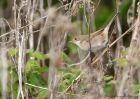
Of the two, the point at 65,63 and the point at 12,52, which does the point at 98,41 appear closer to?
the point at 65,63

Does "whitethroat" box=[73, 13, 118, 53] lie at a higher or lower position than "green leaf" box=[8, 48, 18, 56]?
higher

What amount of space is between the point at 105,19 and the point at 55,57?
347 cm

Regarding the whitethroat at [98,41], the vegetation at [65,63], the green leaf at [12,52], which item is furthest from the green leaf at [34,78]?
the whitethroat at [98,41]

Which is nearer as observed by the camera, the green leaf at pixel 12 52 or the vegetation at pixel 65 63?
the vegetation at pixel 65 63

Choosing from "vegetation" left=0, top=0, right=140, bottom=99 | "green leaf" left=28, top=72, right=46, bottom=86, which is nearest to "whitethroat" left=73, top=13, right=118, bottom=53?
"vegetation" left=0, top=0, right=140, bottom=99

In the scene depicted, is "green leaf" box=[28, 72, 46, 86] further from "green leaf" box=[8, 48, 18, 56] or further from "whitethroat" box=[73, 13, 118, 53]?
"whitethroat" box=[73, 13, 118, 53]

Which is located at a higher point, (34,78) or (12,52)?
(12,52)

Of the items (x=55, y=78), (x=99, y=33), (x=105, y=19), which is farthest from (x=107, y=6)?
(x=55, y=78)

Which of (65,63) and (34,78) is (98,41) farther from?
(34,78)

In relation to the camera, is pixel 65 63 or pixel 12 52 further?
pixel 65 63

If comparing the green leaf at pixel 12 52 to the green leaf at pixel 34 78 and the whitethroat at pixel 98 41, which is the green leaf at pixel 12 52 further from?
the whitethroat at pixel 98 41

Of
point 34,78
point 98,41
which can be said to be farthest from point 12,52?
point 98,41

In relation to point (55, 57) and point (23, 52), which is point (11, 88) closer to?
point (23, 52)

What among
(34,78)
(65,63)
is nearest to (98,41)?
(65,63)
